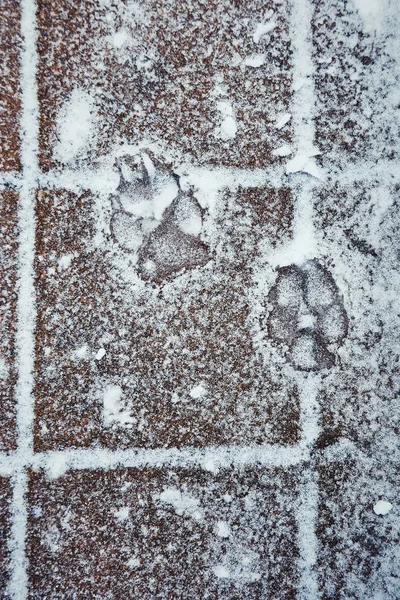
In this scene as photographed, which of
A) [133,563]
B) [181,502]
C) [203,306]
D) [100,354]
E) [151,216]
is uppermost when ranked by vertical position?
[151,216]

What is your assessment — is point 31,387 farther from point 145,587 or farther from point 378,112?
point 378,112

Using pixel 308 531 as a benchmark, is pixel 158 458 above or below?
above

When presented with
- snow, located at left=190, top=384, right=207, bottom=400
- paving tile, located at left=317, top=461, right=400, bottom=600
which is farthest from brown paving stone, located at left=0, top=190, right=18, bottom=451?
paving tile, located at left=317, top=461, right=400, bottom=600

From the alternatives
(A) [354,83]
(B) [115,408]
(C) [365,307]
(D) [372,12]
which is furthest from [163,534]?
(D) [372,12]

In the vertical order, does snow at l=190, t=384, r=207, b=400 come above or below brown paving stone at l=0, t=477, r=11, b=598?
above

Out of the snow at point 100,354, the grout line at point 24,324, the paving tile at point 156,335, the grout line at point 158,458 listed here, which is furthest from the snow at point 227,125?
the grout line at point 158,458

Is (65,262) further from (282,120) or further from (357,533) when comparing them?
(357,533)

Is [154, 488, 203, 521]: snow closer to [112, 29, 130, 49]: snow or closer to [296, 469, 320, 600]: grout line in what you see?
[296, 469, 320, 600]: grout line

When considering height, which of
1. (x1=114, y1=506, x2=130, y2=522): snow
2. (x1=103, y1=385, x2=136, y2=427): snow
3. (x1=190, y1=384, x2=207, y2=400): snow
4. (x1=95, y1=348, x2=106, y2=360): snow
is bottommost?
(x1=114, y1=506, x2=130, y2=522): snow
